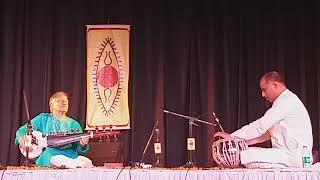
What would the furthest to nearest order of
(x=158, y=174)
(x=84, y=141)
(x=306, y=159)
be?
(x=84, y=141) < (x=306, y=159) < (x=158, y=174)

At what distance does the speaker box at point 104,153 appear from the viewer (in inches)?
237

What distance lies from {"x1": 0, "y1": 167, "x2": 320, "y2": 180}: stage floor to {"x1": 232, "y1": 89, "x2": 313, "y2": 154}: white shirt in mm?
554

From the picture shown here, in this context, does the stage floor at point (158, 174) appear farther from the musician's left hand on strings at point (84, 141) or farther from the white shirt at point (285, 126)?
the musician's left hand on strings at point (84, 141)

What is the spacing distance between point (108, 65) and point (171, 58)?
736 millimetres

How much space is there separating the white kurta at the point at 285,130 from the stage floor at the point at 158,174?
409mm

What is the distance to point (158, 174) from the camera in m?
4.53

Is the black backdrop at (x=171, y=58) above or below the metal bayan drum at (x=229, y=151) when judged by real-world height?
above

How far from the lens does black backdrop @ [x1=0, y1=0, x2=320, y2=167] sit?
692 cm

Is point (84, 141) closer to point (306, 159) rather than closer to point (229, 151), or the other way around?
point (229, 151)

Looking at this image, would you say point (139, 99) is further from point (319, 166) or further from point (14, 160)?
point (319, 166)

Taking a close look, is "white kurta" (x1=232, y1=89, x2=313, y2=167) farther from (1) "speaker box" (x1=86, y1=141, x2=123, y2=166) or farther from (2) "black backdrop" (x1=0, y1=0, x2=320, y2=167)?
(2) "black backdrop" (x1=0, y1=0, x2=320, y2=167)

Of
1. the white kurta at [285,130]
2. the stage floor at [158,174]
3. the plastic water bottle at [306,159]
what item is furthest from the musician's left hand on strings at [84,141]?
the plastic water bottle at [306,159]

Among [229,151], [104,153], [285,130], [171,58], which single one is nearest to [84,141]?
[104,153]

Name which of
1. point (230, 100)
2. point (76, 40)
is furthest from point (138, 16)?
point (230, 100)
